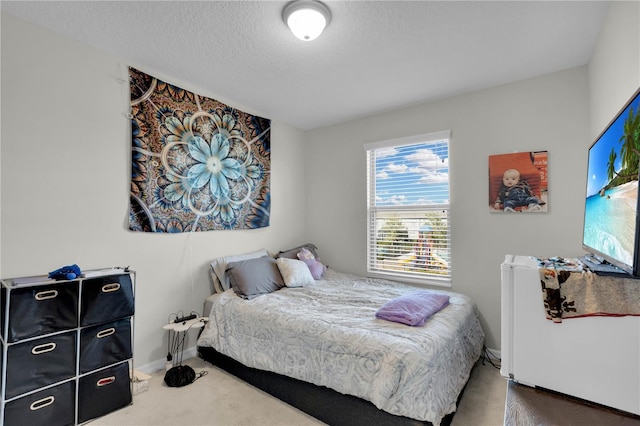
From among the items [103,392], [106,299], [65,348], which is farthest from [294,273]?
[65,348]

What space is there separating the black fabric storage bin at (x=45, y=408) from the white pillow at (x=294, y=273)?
1.79 metres

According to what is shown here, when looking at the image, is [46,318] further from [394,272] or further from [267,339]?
[394,272]

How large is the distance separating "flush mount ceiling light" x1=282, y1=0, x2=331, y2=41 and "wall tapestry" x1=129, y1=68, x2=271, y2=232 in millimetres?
1441

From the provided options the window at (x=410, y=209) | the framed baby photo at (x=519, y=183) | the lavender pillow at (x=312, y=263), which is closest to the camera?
the framed baby photo at (x=519, y=183)

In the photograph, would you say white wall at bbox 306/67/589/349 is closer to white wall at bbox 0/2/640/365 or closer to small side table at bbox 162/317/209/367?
white wall at bbox 0/2/640/365

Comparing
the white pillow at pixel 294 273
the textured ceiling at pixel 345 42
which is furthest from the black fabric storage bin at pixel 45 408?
the textured ceiling at pixel 345 42

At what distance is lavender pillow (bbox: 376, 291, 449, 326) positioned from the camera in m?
2.06

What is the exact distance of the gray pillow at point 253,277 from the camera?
277 centimetres

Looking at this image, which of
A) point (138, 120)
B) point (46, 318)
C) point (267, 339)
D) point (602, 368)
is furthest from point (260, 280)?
point (602, 368)

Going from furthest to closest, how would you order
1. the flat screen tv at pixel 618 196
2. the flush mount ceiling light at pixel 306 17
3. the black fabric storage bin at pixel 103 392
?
1. the black fabric storage bin at pixel 103 392
2. the flush mount ceiling light at pixel 306 17
3. the flat screen tv at pixel 618 196

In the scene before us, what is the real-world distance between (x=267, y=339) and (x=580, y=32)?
3.17m

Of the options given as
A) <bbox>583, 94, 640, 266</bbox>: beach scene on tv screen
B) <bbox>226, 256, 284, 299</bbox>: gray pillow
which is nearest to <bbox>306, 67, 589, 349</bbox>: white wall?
<bbox>226, 256, 284, 299</bbox>: gray pillow

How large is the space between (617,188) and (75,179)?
10.3ft

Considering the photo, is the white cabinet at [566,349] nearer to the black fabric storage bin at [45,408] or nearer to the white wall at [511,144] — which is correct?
the white wall at [511,144]
